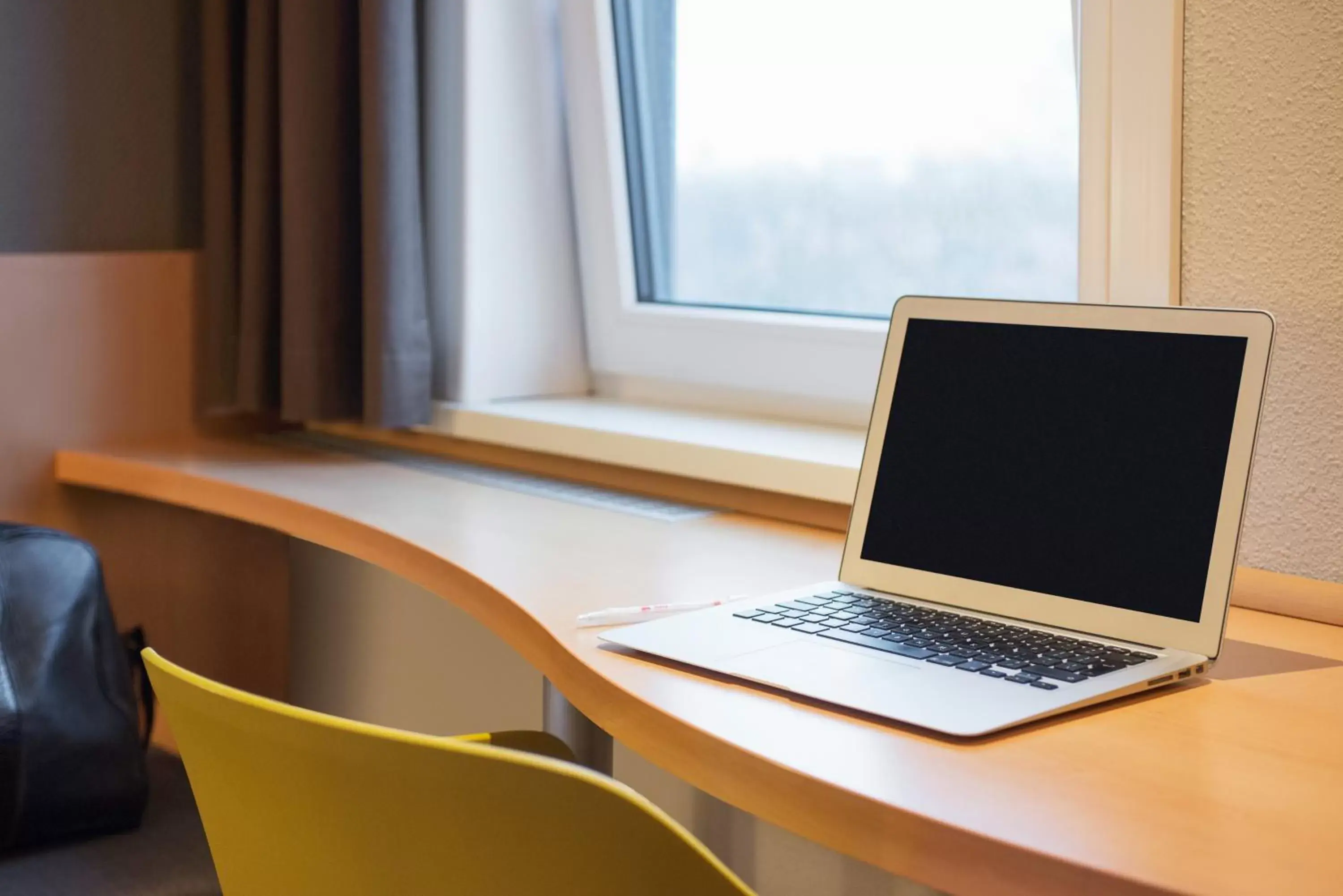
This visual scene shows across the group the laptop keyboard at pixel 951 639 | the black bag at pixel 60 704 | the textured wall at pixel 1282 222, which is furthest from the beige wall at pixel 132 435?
the textured wall at pixel 1282 222

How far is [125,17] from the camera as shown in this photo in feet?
6.05

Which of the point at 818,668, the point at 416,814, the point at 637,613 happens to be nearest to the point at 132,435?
the point at 637,613

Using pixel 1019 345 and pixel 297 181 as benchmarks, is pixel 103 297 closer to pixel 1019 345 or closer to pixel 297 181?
pixel 297 181

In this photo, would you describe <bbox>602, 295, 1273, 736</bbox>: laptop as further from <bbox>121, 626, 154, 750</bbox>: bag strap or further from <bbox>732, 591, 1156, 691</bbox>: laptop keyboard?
<bbox>121, 626, 154, 750</bbox>: bag strap

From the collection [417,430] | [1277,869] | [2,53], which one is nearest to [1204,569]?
[1277,869]

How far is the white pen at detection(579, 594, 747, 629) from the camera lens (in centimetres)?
95

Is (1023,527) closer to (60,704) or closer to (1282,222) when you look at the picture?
(1282,222)

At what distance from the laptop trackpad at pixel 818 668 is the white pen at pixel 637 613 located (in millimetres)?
126

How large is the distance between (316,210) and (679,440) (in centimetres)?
59

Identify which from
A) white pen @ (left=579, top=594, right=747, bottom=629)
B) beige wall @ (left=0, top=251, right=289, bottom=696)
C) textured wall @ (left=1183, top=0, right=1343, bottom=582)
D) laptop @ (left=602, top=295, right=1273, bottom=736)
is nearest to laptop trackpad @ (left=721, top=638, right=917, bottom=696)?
laptop @ (left=602, top=295, right=1273, bottom=736)

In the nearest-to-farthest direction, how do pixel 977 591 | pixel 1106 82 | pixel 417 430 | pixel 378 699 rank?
pixel 977 591 < pixel 1106 82 < pixel 417 430 < pixel 378 699

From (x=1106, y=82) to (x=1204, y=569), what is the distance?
1.49ft

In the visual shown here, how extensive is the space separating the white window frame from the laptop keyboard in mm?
342

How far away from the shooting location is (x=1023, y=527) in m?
0.94
